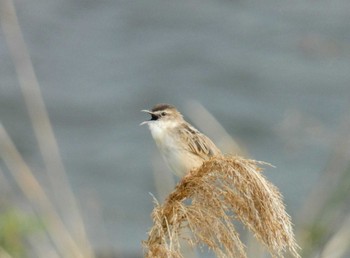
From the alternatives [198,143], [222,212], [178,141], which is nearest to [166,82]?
→ [178,141]

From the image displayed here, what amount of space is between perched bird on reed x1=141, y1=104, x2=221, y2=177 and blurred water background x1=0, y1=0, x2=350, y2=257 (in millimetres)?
2131

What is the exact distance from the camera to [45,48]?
445 inches

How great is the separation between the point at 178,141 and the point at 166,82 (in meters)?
4.34

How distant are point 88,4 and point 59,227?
6.48 metres

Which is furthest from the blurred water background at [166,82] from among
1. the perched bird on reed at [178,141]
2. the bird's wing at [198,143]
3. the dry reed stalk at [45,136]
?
the bird's wing at [198,143]

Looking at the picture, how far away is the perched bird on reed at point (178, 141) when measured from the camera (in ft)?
20.3

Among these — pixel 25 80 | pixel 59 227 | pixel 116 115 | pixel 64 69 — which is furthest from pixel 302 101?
pixel 59 227

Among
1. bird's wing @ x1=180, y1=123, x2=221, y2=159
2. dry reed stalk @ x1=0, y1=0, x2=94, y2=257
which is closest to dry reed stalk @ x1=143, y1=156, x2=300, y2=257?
dry reed stalk @ x1=0, y1=0, x2=94, y2=257

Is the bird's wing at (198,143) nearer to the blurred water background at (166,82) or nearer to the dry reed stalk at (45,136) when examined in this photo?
the dry reed stalk at (45,136)

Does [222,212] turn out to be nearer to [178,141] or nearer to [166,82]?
[178,141]

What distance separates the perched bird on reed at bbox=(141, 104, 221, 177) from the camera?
619cm

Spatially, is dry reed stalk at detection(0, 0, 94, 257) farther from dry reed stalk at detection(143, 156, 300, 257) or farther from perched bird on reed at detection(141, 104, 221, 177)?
dry reed stalk at detection(143, 156, 300, 257)

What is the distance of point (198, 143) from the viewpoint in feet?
20.5

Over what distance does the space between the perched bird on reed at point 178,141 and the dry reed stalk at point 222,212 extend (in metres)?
1.95
